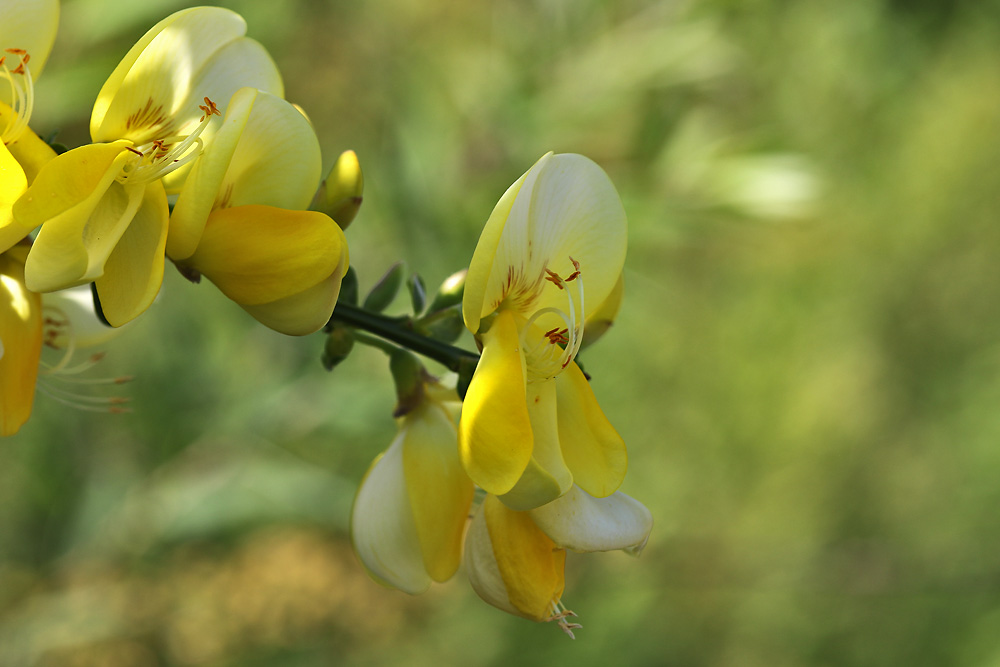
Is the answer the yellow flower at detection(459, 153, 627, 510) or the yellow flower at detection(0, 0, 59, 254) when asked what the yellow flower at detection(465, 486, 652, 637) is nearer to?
the yellow flower at detection(459, 153, 627, 510)

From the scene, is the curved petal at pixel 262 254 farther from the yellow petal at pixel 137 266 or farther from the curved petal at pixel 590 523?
the curved petal at pixel 590 523

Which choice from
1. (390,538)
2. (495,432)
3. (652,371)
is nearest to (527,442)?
(495,432)

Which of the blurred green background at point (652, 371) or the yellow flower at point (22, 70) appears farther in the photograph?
the blurred green background at point (652, 371)

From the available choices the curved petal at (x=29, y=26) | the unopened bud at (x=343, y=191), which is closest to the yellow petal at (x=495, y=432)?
the unopened bud at (x=343, y=191)

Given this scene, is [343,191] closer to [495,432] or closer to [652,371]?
[495,432]

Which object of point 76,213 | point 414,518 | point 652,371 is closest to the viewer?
point 76,213
